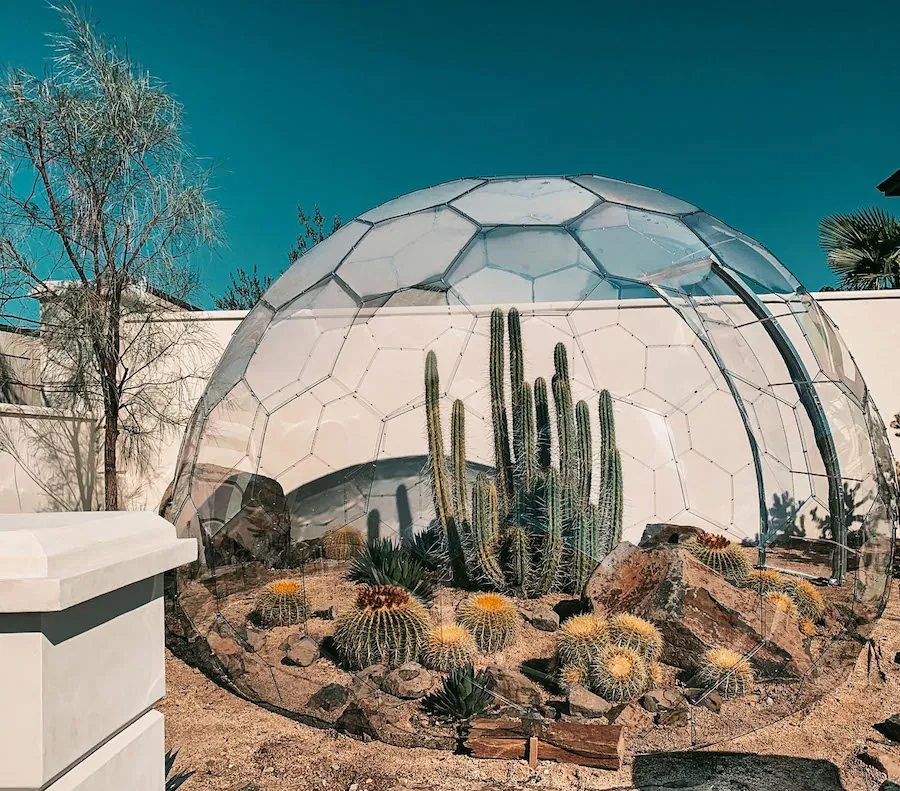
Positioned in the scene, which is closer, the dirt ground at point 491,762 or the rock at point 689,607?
the dirt ground at point 491,762

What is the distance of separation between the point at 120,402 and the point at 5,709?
29.6 ft

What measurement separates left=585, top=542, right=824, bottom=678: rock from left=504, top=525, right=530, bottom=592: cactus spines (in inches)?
12.3

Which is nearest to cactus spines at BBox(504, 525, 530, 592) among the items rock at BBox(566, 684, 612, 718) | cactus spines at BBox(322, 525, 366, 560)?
rock at BBox(566, 684, 612, 718)

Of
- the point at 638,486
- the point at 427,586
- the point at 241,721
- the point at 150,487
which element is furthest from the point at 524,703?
the point at 150,487

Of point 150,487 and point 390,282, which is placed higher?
point 390,282

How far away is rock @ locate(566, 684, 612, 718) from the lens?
3.42 metres

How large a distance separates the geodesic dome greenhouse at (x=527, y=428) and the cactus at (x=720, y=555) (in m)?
0.05

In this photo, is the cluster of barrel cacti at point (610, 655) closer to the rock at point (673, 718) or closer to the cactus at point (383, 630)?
the rock at point (673, 718)

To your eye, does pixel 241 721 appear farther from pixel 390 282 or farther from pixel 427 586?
pixel 390 282

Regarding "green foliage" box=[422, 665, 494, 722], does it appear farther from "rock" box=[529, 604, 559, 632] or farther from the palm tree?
the palm tree

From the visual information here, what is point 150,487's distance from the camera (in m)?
9.22

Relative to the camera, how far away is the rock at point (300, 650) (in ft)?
12.1

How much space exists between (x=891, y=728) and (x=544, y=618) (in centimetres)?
179

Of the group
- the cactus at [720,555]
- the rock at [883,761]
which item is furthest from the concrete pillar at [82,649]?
the rock at [883,761]
